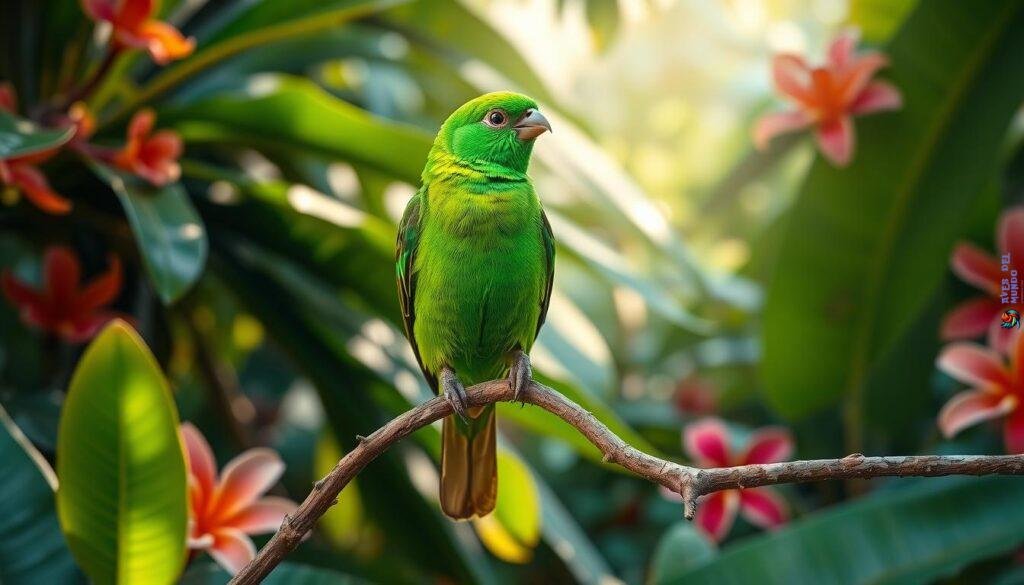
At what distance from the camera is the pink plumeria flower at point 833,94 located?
2.70 metres

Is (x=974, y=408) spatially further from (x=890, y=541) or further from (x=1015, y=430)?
(x=890, y=541)

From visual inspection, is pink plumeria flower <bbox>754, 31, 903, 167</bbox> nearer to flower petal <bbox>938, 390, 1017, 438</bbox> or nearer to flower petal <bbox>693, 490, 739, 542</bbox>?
flower petal <bbox>938, 390, 1017, 438</bbox>

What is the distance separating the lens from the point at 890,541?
257 centimetres

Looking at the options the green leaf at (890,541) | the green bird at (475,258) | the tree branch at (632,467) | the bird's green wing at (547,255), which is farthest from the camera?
the green leaf at (890,541)

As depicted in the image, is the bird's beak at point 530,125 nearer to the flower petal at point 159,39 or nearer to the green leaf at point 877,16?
the flower petal at point 159,39

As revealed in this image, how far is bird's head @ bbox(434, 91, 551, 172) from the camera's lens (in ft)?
5.45

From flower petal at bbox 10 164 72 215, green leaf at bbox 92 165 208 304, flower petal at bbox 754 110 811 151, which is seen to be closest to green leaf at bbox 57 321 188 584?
green leaf at bbox 92 165 208 304

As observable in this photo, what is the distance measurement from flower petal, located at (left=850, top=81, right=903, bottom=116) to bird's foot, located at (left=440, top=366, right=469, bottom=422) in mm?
1508

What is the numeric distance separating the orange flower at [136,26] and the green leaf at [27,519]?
89cm

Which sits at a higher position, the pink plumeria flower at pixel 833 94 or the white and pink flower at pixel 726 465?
the pink plumeria flower at pixel 833 94

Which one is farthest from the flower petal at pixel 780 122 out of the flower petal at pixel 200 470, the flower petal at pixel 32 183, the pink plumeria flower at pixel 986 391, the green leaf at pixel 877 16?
the flower petal at pixel 32 183

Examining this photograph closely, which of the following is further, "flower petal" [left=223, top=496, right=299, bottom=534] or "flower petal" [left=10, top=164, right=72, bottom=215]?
"flower petal" [left=10, top=164, right=72, bottom=215]

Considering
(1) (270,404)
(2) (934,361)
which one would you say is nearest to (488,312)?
(2) (934,361)

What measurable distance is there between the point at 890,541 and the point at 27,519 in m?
1.99
